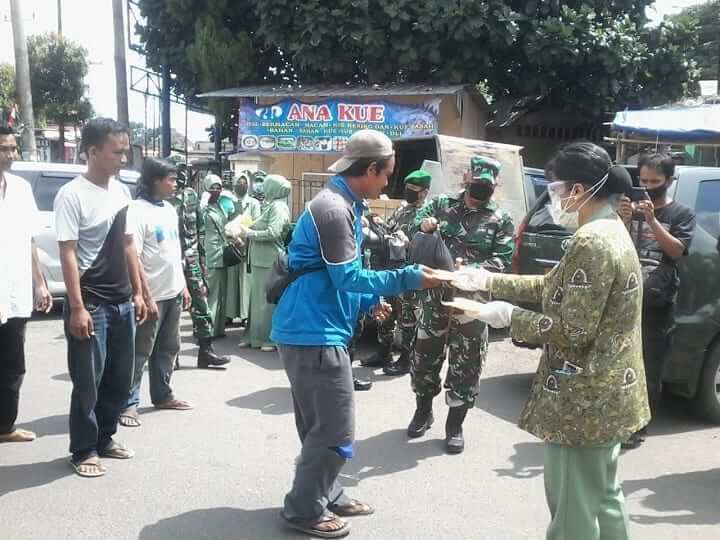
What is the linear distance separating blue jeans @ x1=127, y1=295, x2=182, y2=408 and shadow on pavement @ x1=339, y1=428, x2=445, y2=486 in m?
1.53

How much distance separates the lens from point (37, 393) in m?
5.61

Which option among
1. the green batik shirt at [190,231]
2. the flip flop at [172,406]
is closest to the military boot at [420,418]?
the flip flop at [172,406]

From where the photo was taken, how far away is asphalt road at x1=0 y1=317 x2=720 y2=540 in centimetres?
352

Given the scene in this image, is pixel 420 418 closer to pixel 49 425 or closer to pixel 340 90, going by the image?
pixel 49 425

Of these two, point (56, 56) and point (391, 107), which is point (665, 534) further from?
point (56, 56)

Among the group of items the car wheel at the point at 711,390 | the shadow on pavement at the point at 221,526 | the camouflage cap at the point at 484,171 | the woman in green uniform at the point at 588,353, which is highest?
the camouflage cap at the point at 484,171

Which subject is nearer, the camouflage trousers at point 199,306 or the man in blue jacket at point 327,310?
the man in blue jacket at point 327,310

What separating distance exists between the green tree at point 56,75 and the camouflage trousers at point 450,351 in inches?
952

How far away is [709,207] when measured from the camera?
5.03 metres

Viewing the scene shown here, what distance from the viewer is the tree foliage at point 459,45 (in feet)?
40.1

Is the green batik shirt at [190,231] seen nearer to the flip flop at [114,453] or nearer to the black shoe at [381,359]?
the black shoe at [381,359]

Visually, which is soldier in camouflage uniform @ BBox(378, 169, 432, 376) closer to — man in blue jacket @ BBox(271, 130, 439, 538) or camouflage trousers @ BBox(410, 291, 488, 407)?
camouflage trousers @ BBox(410, 291, 488, 407)

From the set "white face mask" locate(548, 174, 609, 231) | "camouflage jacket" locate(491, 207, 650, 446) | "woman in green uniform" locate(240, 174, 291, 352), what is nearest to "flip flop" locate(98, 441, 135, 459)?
"camouflage jacket" locate(491, 207, 650, 446)

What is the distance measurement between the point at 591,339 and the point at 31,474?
3155 mm
